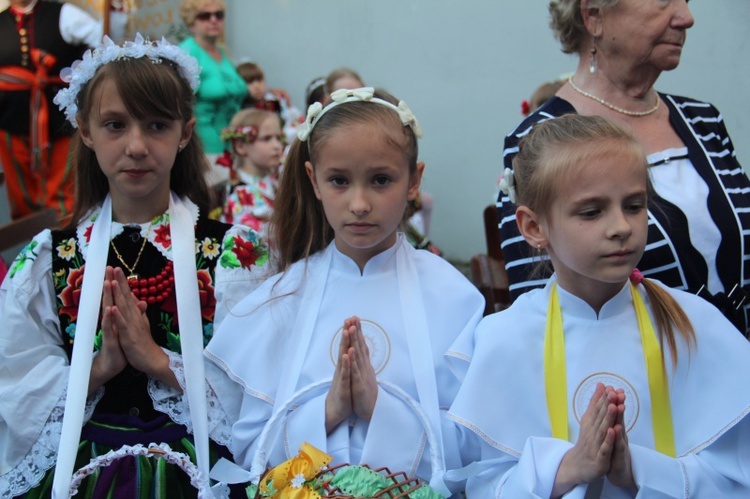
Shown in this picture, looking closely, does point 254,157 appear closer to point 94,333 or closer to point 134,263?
point 134,263

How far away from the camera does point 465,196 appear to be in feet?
23.2

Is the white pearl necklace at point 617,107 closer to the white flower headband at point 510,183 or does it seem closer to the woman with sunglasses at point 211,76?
the white flower headband at point 510,183

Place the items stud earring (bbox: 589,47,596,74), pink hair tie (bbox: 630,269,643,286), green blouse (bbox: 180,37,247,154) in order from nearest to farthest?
1. pink hair tie (bbox: 630,269,643,286)
2. stud earring (bbox: 589,47,596,74)
3. green blouse (bbox: 180,37,247,154)

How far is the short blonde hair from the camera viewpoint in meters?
7.78

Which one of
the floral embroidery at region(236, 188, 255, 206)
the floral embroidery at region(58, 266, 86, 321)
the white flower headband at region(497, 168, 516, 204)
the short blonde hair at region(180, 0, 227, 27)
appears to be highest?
the short blonde hair at region(180, 0, 227, 27)

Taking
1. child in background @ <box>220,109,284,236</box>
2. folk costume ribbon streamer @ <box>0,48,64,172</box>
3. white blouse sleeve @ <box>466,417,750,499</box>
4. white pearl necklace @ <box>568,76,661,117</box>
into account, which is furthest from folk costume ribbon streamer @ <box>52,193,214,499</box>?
folk costume ribbon streamer @ <box>0,48,64,172</box>

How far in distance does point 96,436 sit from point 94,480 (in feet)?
0.48

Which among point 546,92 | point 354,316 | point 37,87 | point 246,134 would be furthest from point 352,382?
point 37,87

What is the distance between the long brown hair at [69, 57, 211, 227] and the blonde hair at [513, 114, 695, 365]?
1196mm

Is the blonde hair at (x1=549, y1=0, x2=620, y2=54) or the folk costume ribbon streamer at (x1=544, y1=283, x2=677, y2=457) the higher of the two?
the blonde hair at (x1=549, y1=0, x2=620, y2=54)

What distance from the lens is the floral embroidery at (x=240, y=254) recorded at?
3.13 metres

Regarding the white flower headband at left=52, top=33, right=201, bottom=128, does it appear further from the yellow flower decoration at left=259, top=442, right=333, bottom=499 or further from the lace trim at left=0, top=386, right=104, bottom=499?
the yellow flower decoration at left=259, top=442, right=333, bottom=499

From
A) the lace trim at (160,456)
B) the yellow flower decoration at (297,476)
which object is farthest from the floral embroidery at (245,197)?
the yellow flower decoration at (297,476)

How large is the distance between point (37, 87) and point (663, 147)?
503 cm
